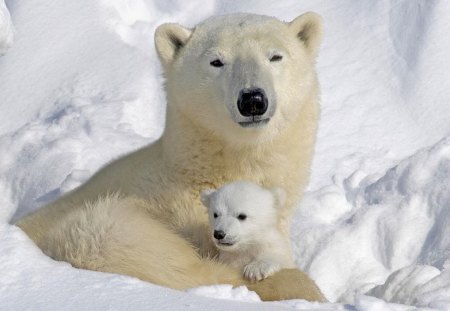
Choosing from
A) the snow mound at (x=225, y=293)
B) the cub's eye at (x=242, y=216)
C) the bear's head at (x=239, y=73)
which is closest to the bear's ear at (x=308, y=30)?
the bear's head at (x=239, y=73)

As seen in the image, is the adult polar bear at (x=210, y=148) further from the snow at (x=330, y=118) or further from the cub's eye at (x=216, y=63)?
the snow at (x=330, y=118)

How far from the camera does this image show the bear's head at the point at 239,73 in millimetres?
4242

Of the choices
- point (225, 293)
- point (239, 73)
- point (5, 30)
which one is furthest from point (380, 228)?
point (5, 30)

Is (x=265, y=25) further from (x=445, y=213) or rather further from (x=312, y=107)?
(x=445, y=213)

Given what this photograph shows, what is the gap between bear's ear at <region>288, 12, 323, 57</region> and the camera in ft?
15.7

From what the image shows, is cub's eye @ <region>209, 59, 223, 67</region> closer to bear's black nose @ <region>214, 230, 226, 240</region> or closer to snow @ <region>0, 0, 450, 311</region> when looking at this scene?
bear's black nose @ <region>214, 230, 226, 240</region>

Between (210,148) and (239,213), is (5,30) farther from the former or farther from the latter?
(239,213)

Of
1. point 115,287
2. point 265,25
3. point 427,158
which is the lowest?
point 115,287

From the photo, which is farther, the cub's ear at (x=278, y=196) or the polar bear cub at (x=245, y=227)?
the cub's ear at (x=278, y=196)

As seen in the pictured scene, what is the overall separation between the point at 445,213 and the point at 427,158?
1.41 feet

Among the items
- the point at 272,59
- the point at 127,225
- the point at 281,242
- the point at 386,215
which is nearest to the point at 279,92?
the point at 272,59

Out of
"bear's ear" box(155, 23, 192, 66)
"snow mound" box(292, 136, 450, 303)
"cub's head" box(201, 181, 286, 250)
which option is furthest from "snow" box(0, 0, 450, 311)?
"bear's ear" box(155, 23, 192, 66)

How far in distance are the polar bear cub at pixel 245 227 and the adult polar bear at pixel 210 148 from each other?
0.09m

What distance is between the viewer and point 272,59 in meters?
4.45
